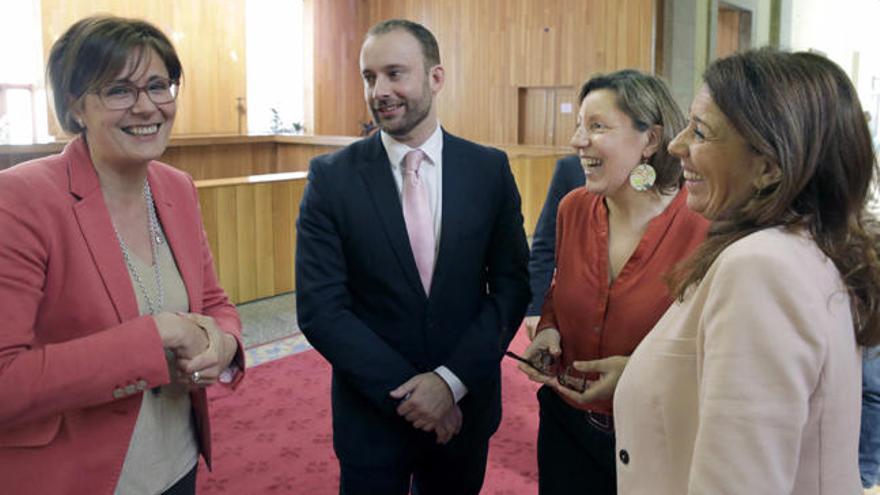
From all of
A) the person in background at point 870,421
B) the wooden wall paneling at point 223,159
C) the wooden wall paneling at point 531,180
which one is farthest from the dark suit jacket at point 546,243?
the wooden wall paneling at point 223,159

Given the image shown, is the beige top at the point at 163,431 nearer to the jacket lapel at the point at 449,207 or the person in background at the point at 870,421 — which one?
the jacket lapel at the point at 449,207

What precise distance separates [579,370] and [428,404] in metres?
0.37

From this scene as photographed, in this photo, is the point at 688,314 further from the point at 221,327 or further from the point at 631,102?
the point at 221,327

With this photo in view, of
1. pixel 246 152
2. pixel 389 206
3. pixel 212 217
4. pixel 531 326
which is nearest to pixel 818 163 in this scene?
pixel 389 206

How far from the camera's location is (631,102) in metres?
1.77

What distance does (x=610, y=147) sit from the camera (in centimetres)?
177

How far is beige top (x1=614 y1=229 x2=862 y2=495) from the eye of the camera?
963 mm

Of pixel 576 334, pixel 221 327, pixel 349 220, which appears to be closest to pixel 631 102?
pixel 576 334

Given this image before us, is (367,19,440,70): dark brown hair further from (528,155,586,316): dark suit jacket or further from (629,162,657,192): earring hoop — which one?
(528,155,586,316): dark suit jacket

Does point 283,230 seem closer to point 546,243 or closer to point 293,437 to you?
point 293,437

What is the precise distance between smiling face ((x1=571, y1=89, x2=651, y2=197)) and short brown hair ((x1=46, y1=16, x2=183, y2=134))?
981mm

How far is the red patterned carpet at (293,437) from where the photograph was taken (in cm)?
299

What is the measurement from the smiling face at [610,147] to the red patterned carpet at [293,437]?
62.3 inches

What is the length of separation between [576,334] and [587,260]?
174mm
